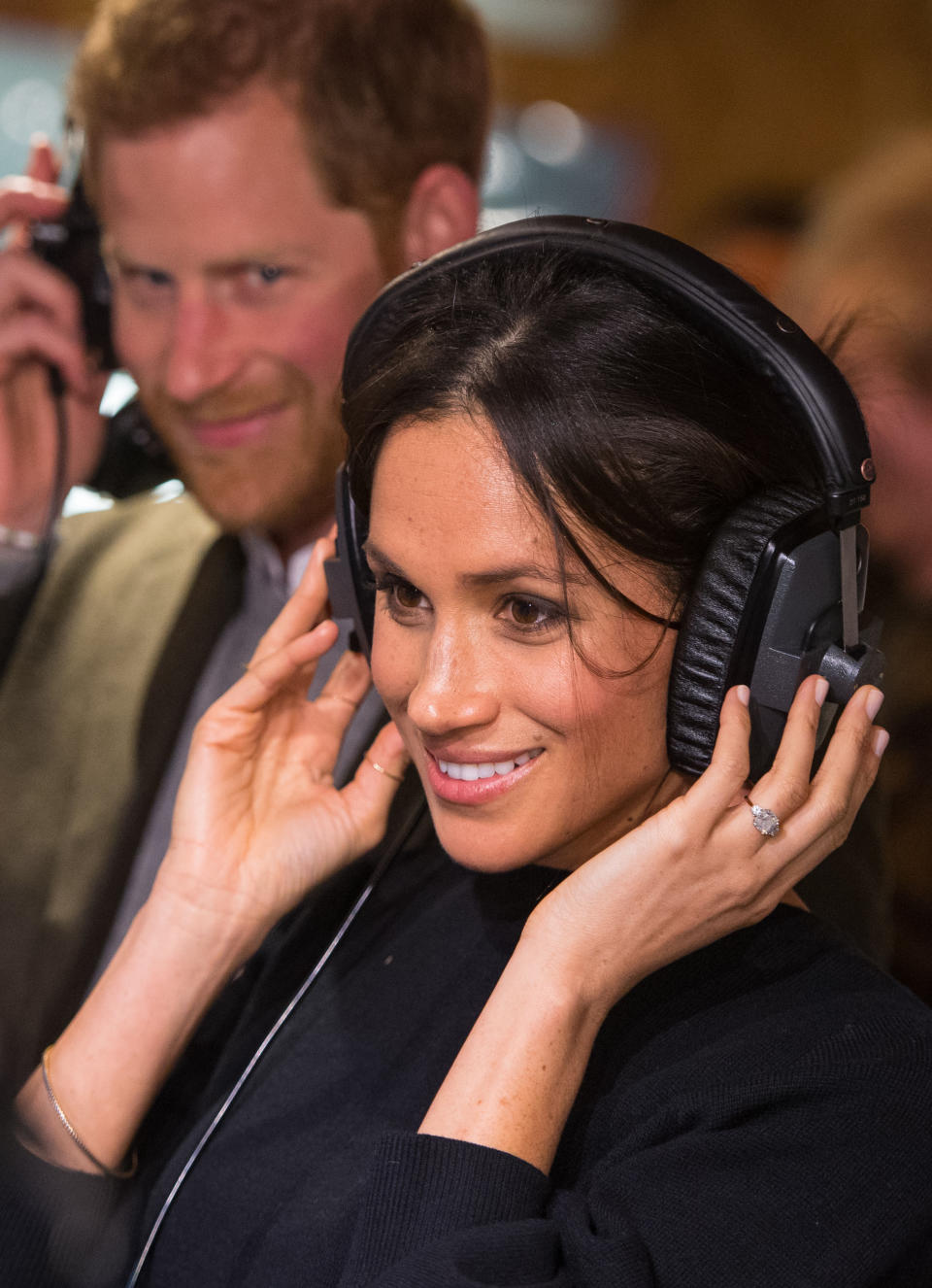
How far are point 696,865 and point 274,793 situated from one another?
0.39 meters

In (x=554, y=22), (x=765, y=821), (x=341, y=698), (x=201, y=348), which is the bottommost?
(x=341, y=698)

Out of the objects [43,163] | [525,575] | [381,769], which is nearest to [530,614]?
[525,575]

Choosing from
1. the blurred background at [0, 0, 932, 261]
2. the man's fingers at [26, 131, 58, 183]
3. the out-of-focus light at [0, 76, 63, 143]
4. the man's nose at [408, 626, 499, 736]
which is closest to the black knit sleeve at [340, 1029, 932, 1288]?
the man's nose at [408, 626, 499, 736]

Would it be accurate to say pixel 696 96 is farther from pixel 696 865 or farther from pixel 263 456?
pixel 696 865

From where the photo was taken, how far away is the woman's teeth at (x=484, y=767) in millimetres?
828

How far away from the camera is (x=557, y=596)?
785 millimetres

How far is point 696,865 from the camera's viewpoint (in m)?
0.78

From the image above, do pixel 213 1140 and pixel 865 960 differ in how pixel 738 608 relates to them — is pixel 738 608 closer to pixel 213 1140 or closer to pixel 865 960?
pixel 865 960

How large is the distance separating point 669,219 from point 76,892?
7.88 feet

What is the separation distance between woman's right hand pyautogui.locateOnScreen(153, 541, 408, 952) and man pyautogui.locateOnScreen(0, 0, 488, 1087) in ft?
0.22

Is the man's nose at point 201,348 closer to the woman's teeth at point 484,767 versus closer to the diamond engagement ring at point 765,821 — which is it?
the woman's teeth at point 484,767

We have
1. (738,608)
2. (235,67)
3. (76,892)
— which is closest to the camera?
(738,608)

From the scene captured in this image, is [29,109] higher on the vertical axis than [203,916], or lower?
higher

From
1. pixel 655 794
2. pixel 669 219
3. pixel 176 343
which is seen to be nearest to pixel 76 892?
pixel 176 343
